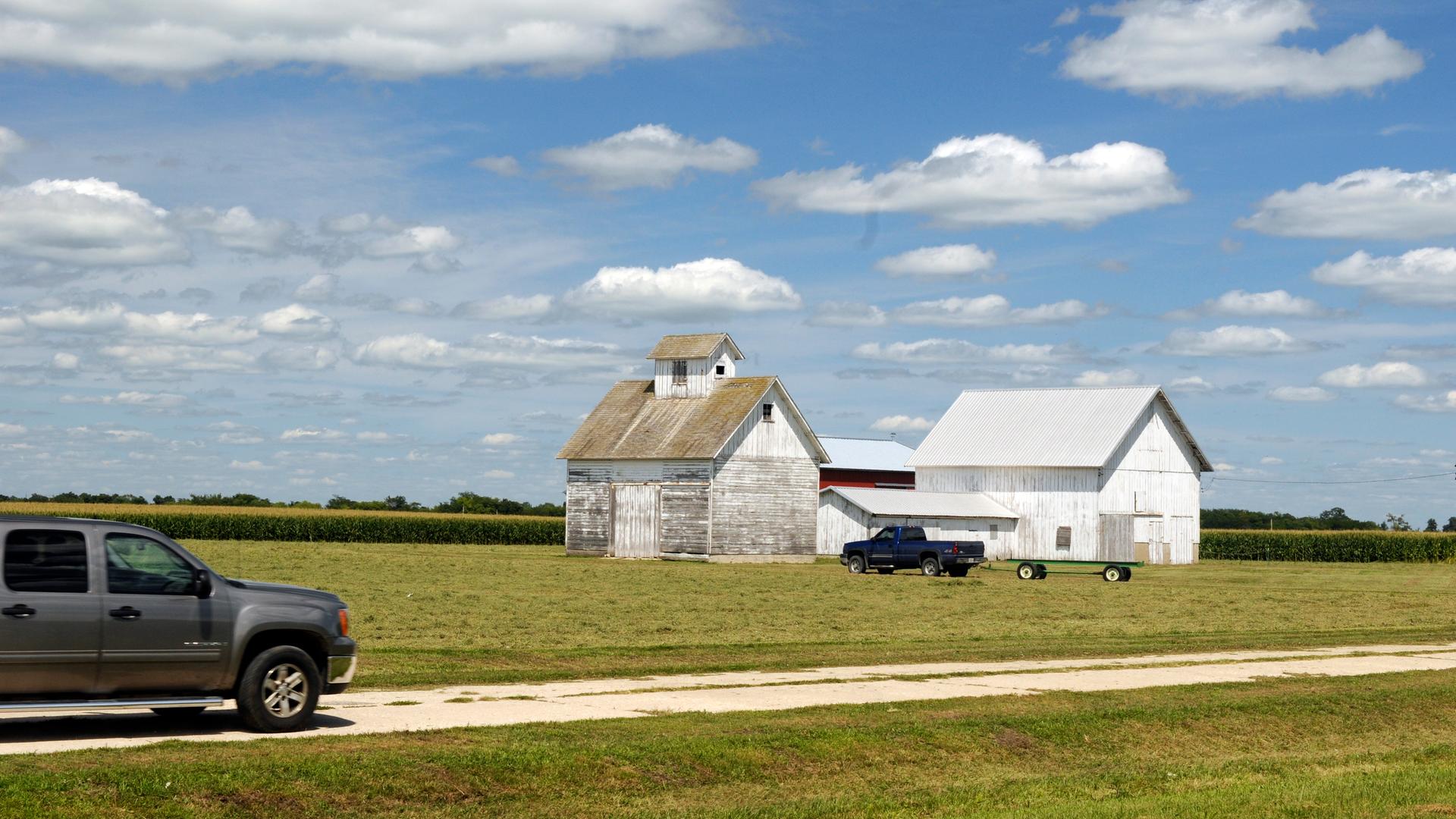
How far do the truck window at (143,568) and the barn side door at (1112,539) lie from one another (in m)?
61.6

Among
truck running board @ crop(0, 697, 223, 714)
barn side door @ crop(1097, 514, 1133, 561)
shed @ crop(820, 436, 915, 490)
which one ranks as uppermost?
shed @ crop(820, 436, 915, 490)

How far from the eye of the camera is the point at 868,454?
334ft

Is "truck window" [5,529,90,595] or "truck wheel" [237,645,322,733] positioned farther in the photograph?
"truck wheel" [237,645,322,733]

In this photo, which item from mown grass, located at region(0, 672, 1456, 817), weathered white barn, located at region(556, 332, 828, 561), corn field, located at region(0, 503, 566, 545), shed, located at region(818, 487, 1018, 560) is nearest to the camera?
mown grass, located at region(0, 672, 1456, 817)

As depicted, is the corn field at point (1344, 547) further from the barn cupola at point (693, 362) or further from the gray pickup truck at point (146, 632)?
the gray pickup truck at point (146, 632)

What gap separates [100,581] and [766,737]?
5.93m

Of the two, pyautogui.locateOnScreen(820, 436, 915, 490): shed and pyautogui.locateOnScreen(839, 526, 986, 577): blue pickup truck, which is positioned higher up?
pyautogui.locateOnScreen(820, 436, 915, 490): shed

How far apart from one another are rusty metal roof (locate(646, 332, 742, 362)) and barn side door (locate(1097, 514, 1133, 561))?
18056 millimetres

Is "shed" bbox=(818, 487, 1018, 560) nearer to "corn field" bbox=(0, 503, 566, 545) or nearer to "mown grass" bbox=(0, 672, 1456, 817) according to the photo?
"corn field" bbox=(0, 503, 566, 545)

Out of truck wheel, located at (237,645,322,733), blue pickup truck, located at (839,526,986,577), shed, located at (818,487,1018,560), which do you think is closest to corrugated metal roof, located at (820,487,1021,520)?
shed, located at (818,487,1018,560)

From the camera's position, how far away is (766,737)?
14352 millimetres

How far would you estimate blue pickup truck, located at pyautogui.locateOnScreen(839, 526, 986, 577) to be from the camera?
53656mm

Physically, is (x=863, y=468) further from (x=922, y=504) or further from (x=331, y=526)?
(x=331, y=526)

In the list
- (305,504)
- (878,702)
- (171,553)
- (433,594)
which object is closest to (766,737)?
(878,702)
